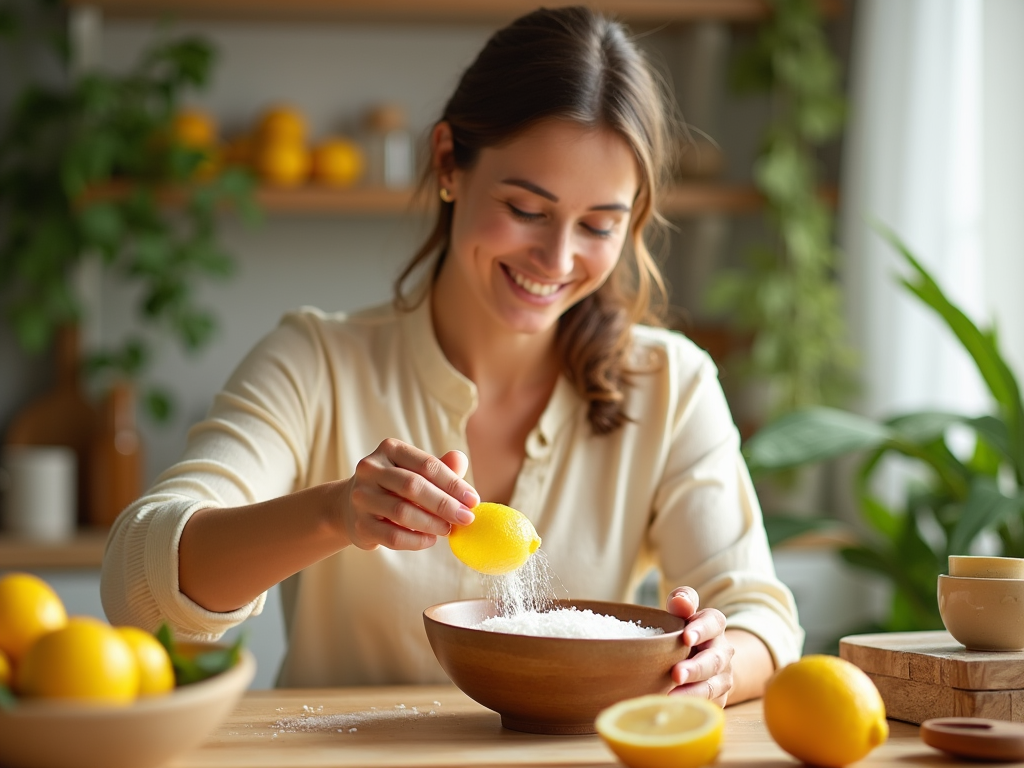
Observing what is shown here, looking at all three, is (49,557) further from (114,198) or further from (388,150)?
(388,150)

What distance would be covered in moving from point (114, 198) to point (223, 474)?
6.32 feet

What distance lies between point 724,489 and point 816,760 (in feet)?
2.23

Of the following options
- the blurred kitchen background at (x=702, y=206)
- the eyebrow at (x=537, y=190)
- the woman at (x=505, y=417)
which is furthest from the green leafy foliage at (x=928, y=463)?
the eyebrow at (x=537, y=190)

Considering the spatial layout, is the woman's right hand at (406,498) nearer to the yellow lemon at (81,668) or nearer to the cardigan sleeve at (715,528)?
the yellow lemon at (81,668)

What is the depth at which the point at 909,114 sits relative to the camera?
285 cm

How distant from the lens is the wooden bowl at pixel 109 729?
0.75m

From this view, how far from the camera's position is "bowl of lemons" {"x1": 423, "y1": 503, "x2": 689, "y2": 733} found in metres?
0.97

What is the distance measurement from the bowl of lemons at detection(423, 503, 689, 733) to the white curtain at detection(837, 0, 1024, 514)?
1660 millimetres

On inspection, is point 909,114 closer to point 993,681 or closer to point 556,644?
point 993,681

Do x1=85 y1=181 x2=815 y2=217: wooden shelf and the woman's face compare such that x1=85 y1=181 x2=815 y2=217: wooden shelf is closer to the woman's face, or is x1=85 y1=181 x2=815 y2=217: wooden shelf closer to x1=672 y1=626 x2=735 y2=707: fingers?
the woman's face

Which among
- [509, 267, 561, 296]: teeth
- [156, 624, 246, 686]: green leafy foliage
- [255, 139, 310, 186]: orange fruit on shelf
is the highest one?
[255, 139, 310, 186]: orange fruit on shelf

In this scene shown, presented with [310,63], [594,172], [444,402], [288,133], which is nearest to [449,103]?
[594,172]

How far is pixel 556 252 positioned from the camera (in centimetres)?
145

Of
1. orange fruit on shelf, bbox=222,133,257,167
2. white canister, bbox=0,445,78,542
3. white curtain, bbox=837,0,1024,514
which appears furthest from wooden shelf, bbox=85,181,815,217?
white canister, bbox=0,445,78,542
